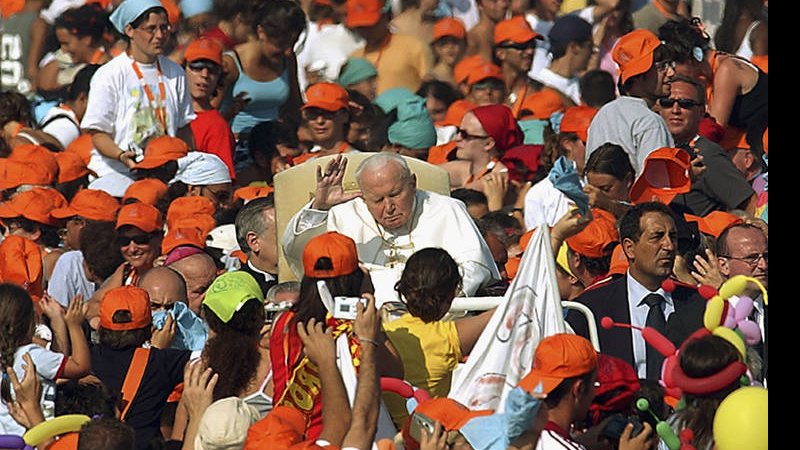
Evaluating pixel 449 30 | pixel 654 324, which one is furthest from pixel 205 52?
pixel 654 324

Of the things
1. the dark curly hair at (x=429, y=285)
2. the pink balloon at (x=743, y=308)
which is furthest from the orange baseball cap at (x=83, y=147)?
the pink balloon at (x=743, y=308)

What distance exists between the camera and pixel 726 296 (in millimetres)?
7004

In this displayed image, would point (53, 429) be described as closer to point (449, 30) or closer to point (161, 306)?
point (161, 306)

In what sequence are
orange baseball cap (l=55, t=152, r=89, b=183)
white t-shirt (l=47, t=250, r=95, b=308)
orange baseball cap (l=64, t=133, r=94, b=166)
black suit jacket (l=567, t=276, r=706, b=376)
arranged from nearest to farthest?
black suit jacket (l=567, t=276, r=706, b=376), white t-shirt (l=47, t=250, r=95, b=308), orange baseball cap (l=55, t=152, r=89, b=183), orange baseball cap (l=64, t=133, r=94, b=166)

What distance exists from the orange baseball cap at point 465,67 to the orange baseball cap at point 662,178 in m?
4.64

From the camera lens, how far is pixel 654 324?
8.18m

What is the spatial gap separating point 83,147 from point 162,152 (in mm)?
1226

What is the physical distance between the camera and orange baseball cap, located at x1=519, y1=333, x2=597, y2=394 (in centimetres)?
641

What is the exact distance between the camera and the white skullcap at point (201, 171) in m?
11.6

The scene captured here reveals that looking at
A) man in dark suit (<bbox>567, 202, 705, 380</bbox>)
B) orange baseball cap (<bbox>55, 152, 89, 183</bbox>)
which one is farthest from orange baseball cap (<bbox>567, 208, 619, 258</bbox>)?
orange baseball cap (<bbox>55, 152, 89, 183</bbox>)

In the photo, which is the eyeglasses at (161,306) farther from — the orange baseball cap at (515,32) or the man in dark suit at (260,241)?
the orange baseball cap at (515,32)

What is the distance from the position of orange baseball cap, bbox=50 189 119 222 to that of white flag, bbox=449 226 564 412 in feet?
13.6

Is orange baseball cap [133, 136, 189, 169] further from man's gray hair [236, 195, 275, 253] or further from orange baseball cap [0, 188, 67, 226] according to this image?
man's gray hair [236, 195, 275, 253]

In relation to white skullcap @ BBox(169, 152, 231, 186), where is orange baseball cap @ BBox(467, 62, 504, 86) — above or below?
below
